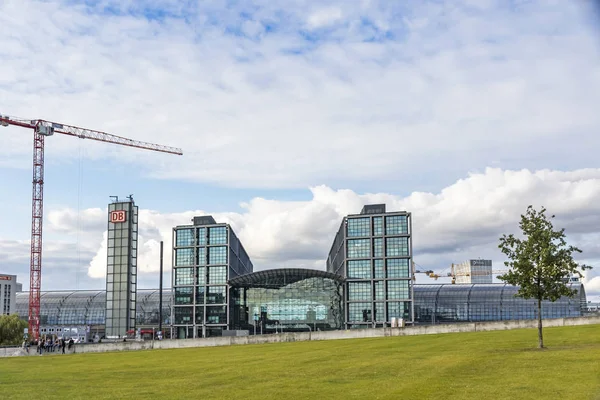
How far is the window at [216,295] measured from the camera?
169125 mm

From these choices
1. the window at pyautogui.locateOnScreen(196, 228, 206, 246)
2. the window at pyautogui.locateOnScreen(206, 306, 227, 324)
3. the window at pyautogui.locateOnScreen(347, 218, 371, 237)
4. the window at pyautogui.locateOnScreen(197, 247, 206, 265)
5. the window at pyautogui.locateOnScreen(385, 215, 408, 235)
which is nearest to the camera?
the window at pyautogui.locateOnScreen(385, 215, 408, 235)

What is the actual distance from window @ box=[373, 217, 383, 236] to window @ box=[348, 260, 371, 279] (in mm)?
7500

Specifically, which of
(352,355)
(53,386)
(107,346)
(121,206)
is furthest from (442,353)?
(121,206)

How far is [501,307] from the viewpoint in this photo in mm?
187250

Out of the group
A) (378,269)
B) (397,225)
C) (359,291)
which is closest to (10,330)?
(359,291)

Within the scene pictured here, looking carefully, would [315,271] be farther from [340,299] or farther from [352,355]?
[352,355]

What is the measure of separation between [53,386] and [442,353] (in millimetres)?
24219

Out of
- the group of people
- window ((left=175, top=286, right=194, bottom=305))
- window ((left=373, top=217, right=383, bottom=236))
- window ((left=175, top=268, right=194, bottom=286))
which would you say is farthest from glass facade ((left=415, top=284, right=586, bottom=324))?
the group of people

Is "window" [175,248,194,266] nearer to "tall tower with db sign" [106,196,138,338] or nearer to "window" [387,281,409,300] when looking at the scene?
"tall tower with db sign" [106,196,138,338]

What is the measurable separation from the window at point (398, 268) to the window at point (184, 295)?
52085mm

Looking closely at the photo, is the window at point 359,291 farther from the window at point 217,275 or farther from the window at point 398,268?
the window at point 217,275

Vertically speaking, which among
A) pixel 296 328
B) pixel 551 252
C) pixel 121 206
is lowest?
pixel 296 328

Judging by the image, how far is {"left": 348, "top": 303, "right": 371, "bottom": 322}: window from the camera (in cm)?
16075

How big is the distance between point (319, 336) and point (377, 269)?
89223mm
